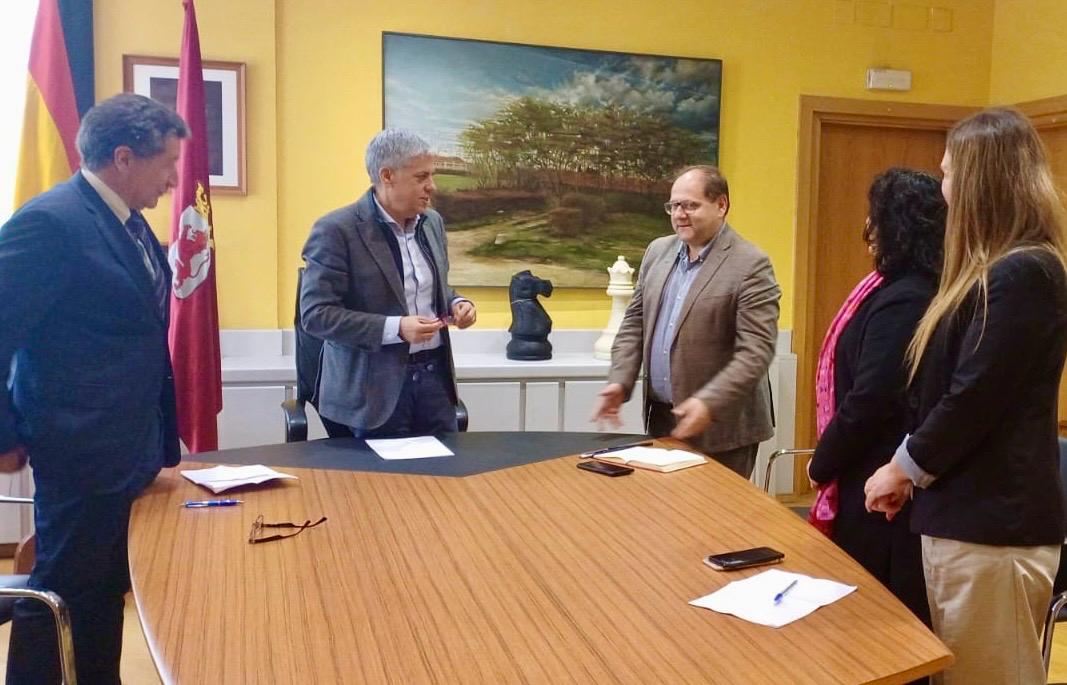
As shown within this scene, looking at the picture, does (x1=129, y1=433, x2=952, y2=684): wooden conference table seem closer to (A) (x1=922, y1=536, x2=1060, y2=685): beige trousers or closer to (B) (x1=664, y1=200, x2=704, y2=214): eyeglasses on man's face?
(A) (x1=922, y1=536, x2=1060, y2=685): beige trousers

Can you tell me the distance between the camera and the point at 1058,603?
1740 millimetres

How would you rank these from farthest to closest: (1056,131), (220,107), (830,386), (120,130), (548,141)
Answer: (1056,131), (548,141), (220,107), (830,386), (120,130)

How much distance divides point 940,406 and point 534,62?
9.22ft

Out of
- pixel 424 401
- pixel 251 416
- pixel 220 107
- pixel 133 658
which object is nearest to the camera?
pixel 424 401

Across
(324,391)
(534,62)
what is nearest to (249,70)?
(534,62)

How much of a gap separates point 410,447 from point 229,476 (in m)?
0.47

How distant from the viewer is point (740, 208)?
4.29m

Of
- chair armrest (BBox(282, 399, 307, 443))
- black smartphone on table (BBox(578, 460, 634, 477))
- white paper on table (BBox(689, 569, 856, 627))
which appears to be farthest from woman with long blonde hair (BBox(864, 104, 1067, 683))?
chair armrest (BBox(282, 399, 307, 443))

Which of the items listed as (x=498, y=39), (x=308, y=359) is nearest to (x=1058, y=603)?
(x=308, y=359)

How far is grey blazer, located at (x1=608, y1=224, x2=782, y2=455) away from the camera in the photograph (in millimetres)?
2342

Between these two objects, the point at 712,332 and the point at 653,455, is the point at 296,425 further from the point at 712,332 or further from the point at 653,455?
the point at 712,332

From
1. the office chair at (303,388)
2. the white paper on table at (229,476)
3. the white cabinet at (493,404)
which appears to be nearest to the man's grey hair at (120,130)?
the white paper on table at (229,476)

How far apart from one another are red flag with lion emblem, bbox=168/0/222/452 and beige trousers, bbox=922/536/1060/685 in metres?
2.47

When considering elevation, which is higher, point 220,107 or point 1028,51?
point 1028,51
